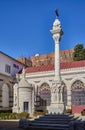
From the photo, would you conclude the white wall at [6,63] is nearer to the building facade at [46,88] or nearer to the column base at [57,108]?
the building facade at [46,88]

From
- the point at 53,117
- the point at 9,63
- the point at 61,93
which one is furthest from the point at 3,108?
the point at 53,117

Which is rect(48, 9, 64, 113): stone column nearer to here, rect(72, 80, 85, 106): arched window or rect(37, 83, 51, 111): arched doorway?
rect(72, 80, 85, 106): arched window

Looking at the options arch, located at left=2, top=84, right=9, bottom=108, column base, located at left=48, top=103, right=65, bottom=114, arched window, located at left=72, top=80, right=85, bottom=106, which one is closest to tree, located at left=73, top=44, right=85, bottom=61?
arched window, located at left=72, top=80, right=85, bottom=106

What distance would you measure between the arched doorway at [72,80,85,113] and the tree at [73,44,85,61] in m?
19.5

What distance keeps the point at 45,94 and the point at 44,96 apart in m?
0.45

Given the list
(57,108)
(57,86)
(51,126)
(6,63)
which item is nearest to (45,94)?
(6,63)

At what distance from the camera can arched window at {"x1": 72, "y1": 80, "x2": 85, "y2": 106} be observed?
4497 cm

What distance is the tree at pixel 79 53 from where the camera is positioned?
64.8 metres

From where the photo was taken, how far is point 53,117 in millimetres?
25469

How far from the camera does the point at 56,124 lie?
2261cm

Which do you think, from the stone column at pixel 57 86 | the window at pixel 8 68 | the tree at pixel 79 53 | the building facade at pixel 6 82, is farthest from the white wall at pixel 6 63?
the stone column at pixel 57 86

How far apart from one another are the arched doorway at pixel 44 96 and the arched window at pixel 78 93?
5182 mm

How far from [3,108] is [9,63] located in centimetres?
1008

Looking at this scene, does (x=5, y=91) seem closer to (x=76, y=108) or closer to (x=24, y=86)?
(x=24, y=86)
